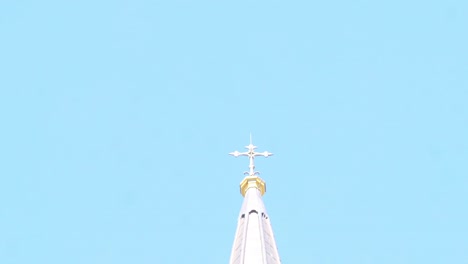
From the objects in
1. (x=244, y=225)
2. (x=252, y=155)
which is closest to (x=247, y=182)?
(x=252, y=155)

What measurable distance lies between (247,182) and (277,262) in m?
10.5

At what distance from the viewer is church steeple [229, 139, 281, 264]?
53.4m

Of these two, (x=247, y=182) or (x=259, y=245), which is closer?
(x=259, y=245)

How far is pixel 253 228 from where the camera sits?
5706 cm

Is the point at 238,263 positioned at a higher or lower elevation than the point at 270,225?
lower

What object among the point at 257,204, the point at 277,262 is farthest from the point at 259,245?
the point at 257,204

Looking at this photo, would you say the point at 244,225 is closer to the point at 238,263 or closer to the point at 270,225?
the point at 270,225

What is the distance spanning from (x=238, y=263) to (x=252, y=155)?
37.0ft

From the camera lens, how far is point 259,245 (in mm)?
54156

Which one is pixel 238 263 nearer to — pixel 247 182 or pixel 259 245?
pixel 259 245

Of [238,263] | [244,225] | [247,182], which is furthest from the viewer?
[247,182]

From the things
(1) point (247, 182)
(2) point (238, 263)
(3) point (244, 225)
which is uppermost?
(1) point (247, 182)

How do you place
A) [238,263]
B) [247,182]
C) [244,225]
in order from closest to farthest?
[238,263]
[244,225]
[247,182]

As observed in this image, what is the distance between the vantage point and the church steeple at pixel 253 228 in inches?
2101
